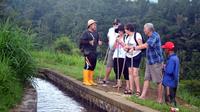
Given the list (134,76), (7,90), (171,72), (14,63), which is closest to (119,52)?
(134,76)

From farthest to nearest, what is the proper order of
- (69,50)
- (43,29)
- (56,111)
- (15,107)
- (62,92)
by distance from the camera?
(43,29) < (69,50) < (62,92) < (56,111) < (15,107)

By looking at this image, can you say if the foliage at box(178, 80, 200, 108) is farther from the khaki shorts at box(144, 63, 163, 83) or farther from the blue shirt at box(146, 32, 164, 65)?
the blue shirt at box(146, 32, 164, 65)

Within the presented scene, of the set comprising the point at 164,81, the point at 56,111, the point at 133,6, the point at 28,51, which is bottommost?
the point at 56,111

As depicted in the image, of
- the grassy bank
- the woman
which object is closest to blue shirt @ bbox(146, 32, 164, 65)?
the woman

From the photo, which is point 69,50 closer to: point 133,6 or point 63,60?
point 63,60

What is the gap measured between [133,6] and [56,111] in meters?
68.6

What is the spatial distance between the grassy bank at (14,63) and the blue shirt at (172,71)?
2986mm

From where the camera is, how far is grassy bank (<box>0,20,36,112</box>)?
24.6 ft

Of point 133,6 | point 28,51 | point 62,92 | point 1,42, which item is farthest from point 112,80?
point 133,6

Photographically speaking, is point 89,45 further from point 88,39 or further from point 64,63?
point 64,63

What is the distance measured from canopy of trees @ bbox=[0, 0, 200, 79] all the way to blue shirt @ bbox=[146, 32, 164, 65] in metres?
41.5

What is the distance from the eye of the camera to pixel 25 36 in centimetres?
1033

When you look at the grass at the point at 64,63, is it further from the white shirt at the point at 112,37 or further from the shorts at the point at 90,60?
the white shirt at the point at 112,37

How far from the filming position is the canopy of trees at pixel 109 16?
55.5 metres
